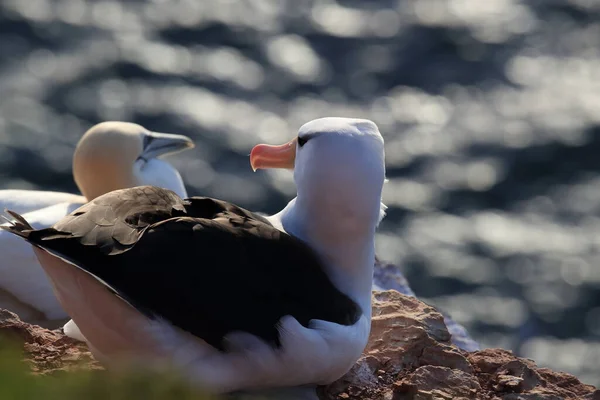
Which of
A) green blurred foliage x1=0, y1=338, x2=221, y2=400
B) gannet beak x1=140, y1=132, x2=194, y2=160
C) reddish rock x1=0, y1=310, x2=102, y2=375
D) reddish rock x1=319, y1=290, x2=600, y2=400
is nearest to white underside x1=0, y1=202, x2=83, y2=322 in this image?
gannet beak x1=140, y1=132, x2=194, y2=160

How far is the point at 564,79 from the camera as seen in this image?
15.6 metres

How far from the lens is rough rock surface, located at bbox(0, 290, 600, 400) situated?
200 inches

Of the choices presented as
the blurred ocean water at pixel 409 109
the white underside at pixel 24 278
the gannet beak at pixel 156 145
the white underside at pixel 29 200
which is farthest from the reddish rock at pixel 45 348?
the blurred ocean water at pixel 409 109

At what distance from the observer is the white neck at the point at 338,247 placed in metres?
5.09

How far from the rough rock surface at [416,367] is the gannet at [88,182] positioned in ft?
7.25

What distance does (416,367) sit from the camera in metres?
5.34

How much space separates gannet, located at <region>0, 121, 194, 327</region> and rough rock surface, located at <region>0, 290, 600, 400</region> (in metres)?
2.21

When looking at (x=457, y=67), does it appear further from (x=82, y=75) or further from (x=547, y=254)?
(x=82, y=75)

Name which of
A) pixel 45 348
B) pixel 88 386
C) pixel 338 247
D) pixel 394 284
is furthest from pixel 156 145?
pixel 88 386

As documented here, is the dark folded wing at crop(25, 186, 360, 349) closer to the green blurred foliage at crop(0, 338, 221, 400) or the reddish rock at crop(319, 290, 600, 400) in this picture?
the reddish rock at crop(319, 290, 600, 400)

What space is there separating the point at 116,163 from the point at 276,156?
11.8ft

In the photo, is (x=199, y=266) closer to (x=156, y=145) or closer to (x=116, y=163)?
(x=116, y=163)

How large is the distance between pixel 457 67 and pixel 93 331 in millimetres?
11732

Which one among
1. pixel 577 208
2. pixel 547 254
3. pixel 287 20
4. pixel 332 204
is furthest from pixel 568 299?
pixel 332 204
